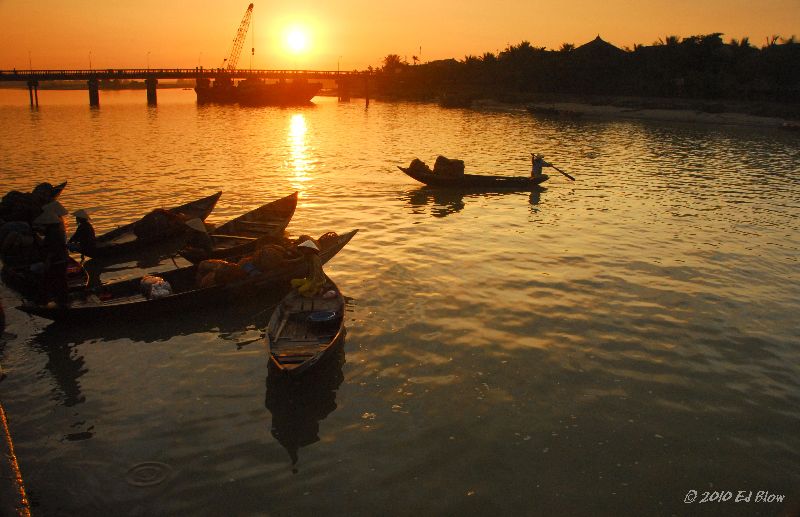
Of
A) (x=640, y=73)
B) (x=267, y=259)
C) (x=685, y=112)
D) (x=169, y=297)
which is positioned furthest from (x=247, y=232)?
(x=640, y=73)

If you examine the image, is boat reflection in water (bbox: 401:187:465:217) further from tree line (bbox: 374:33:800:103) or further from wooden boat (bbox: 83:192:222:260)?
tree line (bbox: 374:33:800:103)

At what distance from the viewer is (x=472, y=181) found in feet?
93.5

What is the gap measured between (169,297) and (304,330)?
364 centimetres

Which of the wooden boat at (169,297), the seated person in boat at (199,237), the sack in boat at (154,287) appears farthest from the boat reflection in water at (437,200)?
the sack in boat at (154,287)

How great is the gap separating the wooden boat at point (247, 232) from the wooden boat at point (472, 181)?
1030 cm

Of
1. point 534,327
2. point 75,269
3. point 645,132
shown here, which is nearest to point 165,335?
point 75,269

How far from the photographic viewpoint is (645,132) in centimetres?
6384

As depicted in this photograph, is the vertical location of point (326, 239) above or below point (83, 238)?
above

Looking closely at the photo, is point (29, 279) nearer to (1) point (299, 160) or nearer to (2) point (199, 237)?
(2) point (199, 237)

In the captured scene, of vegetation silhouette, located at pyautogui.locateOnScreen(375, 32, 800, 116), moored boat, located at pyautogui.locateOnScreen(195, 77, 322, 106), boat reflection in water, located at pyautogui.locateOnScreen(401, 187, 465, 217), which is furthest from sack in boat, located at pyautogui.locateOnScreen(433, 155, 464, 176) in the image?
moored boat, located at pyautogui.locateOnScreen(195, 77, 322, 106)

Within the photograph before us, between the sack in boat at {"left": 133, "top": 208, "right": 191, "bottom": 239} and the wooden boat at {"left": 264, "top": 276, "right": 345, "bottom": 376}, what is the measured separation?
8459 mm

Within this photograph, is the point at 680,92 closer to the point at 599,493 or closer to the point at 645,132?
the point at 645,132

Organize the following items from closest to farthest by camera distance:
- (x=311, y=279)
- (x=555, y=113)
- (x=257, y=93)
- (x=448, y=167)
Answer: (x=311, y=279) < (x=448, y=167) < (x=555, y=113) < (x=257, y=93)

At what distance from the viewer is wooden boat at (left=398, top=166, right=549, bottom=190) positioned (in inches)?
1114
